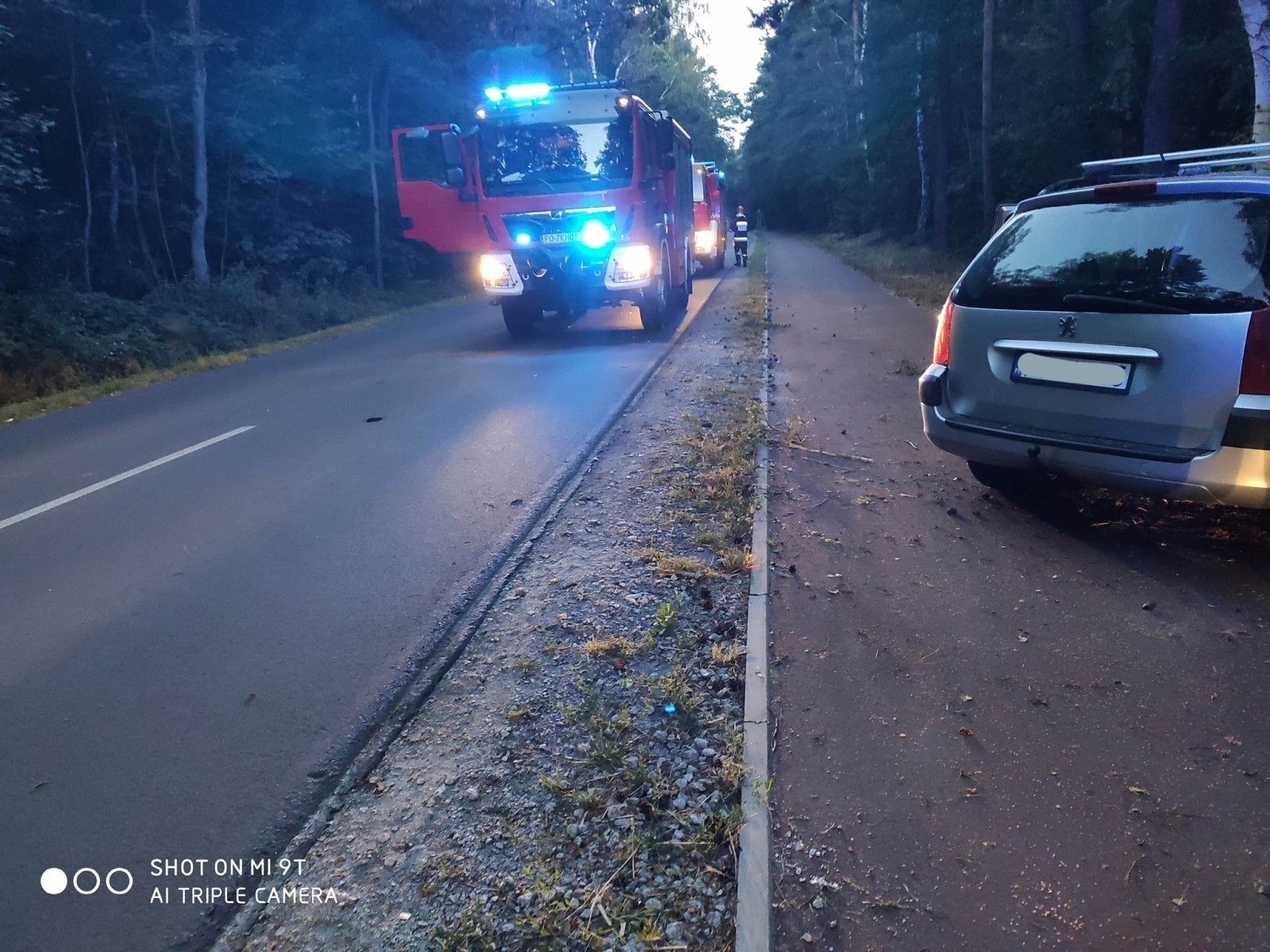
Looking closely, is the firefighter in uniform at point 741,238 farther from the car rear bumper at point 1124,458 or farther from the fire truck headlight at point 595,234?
the car rear bumper at point 1124,458

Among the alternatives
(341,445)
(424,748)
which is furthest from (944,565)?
(341,445)

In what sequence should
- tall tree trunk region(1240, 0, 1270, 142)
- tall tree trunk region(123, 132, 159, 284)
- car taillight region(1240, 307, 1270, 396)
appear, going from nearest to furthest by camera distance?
car taillight region(1240, 307, 1270, 396) < tall tree trunk region(1240, 0, 1270, 142) < tall tree trunk region(123, 132, 159, 284)

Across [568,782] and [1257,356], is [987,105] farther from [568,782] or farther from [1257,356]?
[568,782]

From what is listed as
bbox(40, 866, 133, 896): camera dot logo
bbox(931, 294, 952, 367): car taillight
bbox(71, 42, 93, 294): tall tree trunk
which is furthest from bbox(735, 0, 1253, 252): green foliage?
bbox(40, 866, 133, 896): camera dot logo

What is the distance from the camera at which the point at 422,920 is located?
2.63 meters

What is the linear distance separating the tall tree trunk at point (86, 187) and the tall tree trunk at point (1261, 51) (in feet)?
66.5

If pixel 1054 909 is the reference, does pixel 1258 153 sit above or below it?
above

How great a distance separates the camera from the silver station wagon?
13.1 feet

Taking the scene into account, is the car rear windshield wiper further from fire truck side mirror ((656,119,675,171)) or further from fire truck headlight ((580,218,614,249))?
fire truck side mirror ((656,119,675,171))

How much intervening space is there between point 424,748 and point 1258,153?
19.8 feet

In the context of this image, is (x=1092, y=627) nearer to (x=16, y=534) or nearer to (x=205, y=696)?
(x=205, y=696)

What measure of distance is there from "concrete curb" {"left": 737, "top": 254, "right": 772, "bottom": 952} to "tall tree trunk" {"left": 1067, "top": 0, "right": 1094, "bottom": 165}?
19.9m

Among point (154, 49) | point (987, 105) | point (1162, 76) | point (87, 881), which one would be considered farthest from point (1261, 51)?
point (154, 49)

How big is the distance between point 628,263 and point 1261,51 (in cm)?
764
